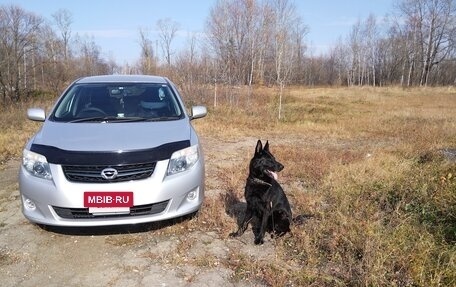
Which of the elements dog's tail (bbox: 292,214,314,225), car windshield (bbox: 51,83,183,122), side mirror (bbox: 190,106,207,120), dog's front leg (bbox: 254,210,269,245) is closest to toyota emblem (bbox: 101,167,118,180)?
car windshield (bbox: 51,83,183,122)

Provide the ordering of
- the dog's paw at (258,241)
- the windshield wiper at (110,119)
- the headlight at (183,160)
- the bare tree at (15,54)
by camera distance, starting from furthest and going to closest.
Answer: the bare tree at (15,54) < the windshield wiper at (110,119) < the dog's paw at (258,241) < the headlight at (183,160)

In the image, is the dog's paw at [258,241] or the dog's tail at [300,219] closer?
the dog's paw at [258,241]

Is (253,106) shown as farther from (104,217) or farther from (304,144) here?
(104,217)

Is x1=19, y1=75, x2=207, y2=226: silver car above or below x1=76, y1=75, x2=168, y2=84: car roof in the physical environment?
below

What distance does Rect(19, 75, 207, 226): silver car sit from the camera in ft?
9.93

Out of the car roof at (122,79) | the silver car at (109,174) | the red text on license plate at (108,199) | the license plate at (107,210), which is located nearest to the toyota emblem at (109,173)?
the silver car at (109,174)

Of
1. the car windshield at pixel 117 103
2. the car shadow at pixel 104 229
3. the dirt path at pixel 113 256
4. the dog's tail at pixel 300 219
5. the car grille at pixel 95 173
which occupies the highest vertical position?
the car windshield at pixel 117 103

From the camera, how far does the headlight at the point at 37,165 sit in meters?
3.13

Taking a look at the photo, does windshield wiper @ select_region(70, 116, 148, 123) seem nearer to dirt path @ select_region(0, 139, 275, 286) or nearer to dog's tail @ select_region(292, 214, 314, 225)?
dirt path @ select_region(0, 139, 275, 286)

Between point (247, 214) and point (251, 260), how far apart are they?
52cm

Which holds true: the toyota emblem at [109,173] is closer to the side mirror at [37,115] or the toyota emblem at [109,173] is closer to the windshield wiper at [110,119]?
the windshield wiper at [110,119]

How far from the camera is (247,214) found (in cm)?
348

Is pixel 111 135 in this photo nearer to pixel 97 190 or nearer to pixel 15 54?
pixel 97 190

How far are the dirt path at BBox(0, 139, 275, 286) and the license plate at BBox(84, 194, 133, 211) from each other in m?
0.50
